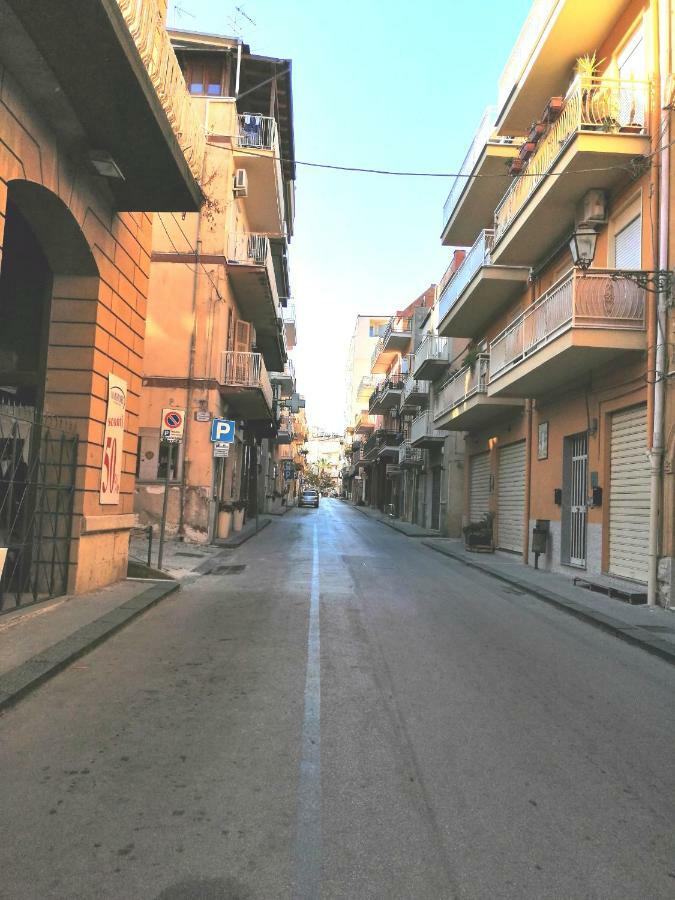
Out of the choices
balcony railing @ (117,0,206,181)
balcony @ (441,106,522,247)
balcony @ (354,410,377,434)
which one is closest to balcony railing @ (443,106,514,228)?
balcony @ (441,106,522,247)

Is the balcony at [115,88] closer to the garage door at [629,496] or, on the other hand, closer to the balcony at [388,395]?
the garage door at [629,496]

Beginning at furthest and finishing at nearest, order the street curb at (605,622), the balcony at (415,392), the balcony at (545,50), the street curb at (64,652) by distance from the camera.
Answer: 1. the balcony at (415,392)
2. the balcony at (545,50)
3. the street curb at (605,622)
4. the street curb at (64,652)

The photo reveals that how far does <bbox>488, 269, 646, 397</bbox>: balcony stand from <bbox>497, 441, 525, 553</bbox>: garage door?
428 cm

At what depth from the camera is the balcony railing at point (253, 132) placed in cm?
1989

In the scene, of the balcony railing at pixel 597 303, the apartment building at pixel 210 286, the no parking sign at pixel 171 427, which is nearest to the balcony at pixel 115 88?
the no parking sign at pixel 171 427

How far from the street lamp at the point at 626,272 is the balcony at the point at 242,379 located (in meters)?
10.4

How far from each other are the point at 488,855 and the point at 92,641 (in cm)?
443

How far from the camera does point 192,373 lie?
1886 centimetres

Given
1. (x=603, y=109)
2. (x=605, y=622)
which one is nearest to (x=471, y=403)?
(x=603, y=109)

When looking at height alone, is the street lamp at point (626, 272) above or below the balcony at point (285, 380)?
below

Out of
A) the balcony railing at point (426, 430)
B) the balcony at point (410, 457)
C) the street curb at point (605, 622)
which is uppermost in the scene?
the balcony railing at point (426, 430)

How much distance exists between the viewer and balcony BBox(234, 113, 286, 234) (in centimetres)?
1972

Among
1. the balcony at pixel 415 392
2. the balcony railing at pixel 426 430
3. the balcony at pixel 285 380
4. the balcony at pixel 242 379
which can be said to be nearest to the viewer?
the balcony at pixel 242 379

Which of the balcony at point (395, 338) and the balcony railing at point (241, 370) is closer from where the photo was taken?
the balcony railing at point (241, 370)
